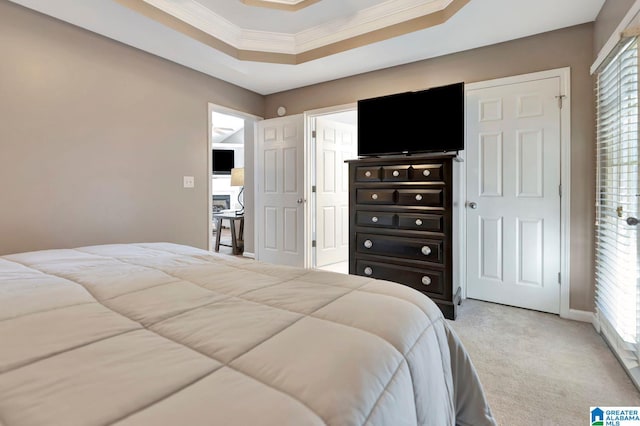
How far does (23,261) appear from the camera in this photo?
1.46 metres

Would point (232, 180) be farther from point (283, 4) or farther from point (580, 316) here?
point (580, 316)

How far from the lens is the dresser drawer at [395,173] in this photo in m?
2.76

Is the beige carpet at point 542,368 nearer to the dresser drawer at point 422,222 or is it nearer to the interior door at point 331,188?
the dresser drawer at point 422,222

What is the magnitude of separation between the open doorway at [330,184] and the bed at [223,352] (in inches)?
118

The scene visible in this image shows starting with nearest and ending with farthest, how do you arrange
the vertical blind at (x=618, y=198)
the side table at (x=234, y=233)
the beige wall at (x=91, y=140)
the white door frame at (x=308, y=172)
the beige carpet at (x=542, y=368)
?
the beige carpet at (x=542, y=368), the vertical blind at (x=618, y=198), the beige wall at (x=91, y=140), the white door frame at (x=308, y=172), the side table at (x=234, y=233)

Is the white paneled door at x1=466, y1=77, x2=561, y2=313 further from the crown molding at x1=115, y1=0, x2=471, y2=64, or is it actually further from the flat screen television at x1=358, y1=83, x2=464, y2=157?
the crown molding at x1=115, y1=0, x2=471, y2=64

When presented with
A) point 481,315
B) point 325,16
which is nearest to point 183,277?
point 481,315

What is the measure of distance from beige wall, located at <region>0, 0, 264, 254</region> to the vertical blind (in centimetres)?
363

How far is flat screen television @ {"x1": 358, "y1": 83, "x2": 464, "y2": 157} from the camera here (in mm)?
2750

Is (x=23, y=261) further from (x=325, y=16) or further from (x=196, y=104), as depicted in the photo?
(x=325, y=16)

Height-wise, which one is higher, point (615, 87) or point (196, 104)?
point (196, 104)

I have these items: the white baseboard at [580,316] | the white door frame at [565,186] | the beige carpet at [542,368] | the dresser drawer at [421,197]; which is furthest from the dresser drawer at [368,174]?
the white baseboard at [580,316]

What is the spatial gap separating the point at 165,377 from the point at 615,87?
9.23 feet

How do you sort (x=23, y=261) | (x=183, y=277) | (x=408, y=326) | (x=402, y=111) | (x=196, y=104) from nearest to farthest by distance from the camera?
(x=408, y=326) < (x=183, y=277) < (x=23, y=261) < (x=402, y=111) < (x=196, y=104)
